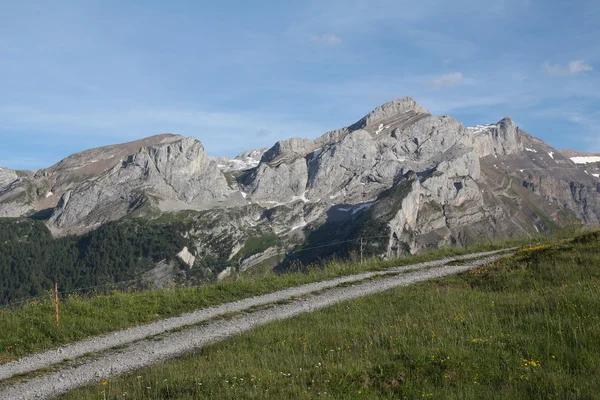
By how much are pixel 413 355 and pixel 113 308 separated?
13090mm

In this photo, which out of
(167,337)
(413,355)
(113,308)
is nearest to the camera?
(413,355)

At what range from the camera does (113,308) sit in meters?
19.2

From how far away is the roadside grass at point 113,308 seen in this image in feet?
53.0

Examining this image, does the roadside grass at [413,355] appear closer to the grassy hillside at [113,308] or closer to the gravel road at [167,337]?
the gravel road at [167,337]

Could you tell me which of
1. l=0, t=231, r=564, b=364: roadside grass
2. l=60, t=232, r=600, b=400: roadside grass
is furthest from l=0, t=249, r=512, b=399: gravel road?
l=60, t=232, r=600, b=400: roadside grass

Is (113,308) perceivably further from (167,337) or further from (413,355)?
(413,355)

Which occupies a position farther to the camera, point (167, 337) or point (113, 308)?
point (113, 308)

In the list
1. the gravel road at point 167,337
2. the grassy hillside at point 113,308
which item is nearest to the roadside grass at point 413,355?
the gravel road at point 167,337

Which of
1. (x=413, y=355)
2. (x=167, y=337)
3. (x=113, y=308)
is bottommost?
(x=167, y=337)

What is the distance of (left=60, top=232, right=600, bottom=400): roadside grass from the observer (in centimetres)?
893

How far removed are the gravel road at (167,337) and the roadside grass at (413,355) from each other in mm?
1201

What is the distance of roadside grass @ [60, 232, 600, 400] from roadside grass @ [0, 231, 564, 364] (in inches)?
211

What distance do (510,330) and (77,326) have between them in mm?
13858

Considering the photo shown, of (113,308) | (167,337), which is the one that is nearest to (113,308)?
(113,308)
